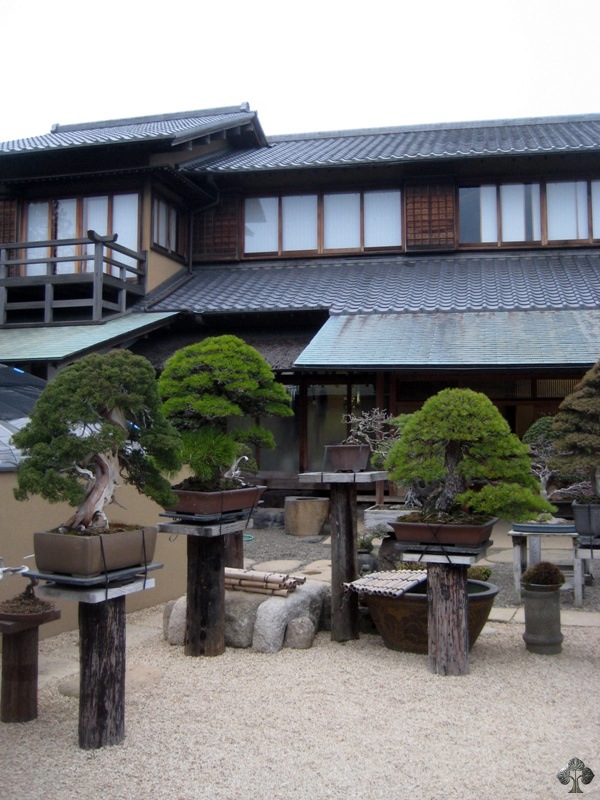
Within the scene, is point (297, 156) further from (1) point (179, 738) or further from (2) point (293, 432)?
(1) point (179, 738)

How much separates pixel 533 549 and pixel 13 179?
1226 centimetres

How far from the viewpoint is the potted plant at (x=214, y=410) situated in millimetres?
5645

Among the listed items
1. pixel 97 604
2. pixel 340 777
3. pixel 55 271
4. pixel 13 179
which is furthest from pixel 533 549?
pixel 13 179

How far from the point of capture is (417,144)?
16.6 m

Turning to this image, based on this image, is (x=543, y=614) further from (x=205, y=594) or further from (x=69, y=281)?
(x=69, y=281)

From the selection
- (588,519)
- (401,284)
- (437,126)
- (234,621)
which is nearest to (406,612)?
(234,621)

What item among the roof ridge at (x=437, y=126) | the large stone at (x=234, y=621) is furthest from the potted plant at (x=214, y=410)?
the roof ridge at (x=437, y=126)

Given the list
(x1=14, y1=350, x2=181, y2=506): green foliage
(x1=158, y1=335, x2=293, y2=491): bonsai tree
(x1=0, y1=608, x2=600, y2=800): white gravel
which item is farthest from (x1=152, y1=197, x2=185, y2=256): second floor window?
(x1=14, y1=350, x2=181, y2=506): green foliage

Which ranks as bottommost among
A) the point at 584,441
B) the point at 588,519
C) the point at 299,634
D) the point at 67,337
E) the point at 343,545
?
the point at 299,634

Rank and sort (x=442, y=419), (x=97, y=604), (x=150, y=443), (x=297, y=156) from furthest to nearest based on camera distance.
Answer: (x=297, y=156) → (x=442, y=419) → (x=150, y=443) → (x=97, y=604)

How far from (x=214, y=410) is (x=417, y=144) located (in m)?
12.9

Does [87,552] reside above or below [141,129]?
below

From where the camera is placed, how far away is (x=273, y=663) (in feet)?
18.3

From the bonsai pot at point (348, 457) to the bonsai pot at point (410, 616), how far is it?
3.40 feet
